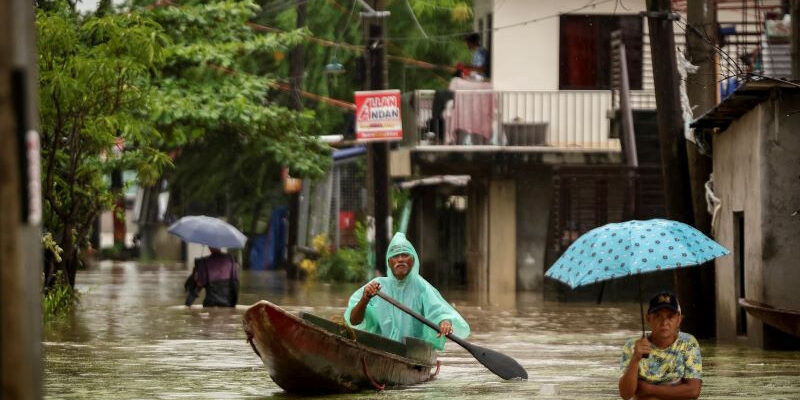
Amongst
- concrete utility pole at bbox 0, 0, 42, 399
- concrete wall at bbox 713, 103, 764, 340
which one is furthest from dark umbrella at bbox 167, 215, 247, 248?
concrete utility pole at bbox 0, 0, 42, 399

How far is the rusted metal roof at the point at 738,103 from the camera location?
61.4 feet

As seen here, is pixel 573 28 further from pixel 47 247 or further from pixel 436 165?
pixel 47 247

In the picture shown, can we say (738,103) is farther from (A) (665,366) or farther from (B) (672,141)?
(A) (665,366)

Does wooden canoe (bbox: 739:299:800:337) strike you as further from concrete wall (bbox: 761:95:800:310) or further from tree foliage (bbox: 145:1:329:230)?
tree foliage (bbox: 145:1:329:230)

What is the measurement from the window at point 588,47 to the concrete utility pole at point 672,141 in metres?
12.7

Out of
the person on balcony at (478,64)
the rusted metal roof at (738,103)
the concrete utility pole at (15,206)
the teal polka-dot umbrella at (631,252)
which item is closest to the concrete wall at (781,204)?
the rusted metal roof at (738,103)

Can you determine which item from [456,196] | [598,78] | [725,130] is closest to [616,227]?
[725,130]

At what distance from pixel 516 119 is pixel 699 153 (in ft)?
38.8

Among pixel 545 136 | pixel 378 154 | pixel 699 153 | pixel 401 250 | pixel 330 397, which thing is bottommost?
pixel 330 397

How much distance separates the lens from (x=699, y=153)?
907 inches

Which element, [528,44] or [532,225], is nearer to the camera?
[528,44]

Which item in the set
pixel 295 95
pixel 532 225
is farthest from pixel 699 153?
pixel 295 95

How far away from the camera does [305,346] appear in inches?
543

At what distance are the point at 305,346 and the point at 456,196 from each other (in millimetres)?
29387
